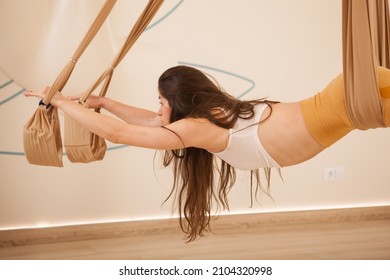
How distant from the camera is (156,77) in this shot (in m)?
3.35

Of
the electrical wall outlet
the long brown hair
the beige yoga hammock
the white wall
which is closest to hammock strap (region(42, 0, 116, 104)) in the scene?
the beige yoga hammock

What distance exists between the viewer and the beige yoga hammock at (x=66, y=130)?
1996 mm

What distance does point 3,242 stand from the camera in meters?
3.21

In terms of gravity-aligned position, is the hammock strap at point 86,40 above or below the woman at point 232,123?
above

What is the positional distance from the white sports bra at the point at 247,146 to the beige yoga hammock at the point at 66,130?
54cm

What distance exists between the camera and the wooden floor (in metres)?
2.97

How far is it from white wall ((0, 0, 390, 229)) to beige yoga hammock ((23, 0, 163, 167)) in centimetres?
116

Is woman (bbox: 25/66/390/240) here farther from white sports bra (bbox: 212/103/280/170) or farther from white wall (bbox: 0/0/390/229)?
white wall (bbox: 0/0/390/229)

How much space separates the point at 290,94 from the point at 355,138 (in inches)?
22.5

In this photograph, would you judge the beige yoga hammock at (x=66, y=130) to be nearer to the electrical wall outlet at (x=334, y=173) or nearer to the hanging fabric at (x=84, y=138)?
the hanging fabric at (x=84, y=138)

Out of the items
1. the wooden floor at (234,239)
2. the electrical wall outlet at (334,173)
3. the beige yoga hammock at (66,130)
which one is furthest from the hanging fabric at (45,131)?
the electrical wall outlet at (334,173)
